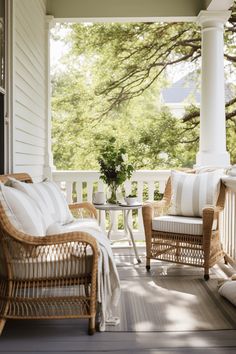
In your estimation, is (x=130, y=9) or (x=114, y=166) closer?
(x=114, y=166)

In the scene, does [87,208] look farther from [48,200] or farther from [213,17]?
[213,17]

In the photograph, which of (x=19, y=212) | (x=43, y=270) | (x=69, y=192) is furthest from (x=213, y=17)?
(x=43, y=270)

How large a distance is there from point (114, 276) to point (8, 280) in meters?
0.65

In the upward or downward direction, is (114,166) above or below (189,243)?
above

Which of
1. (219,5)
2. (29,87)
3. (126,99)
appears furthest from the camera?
(126,99)

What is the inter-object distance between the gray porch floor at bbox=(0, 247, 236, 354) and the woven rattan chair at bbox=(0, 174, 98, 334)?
0.11m

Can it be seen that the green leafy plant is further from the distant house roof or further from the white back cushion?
the distant house roof

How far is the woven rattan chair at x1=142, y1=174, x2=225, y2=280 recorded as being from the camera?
11.7ft

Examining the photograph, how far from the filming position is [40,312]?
2.67 metres

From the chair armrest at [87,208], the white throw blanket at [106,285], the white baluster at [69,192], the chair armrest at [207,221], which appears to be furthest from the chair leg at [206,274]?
the white baluster at [69,192]

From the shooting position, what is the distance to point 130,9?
5.22 meters

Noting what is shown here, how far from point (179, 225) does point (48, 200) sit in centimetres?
123

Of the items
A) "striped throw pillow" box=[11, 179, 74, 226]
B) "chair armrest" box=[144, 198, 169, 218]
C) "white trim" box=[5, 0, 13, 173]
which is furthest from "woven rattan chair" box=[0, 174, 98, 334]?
"chair armrest" box=[144, 198, 169, 218]

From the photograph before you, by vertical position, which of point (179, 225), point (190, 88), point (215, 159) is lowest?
point (179, 225)
